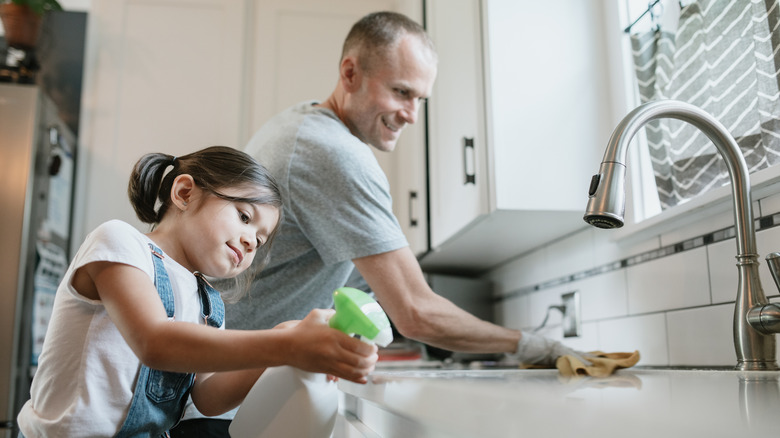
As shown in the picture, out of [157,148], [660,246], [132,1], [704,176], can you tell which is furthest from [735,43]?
[132,1]

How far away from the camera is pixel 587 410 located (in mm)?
503

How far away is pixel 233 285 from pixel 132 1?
2.01m

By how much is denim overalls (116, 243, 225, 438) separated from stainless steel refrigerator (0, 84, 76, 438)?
149cm

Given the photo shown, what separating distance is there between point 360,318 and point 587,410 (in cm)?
19

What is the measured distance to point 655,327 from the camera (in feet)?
4.49

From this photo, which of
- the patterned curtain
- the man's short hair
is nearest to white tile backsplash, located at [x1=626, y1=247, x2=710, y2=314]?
the patterned curtain

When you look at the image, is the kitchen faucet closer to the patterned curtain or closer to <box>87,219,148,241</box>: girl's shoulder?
the patterned curtain

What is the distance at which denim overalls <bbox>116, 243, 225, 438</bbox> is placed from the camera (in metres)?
0.77

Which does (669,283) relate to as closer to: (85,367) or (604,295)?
(604,295)

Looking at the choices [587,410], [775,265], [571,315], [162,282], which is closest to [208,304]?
[162,282]

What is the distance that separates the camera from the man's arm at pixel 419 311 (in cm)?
124

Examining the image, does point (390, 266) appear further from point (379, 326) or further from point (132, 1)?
point (132, 1)

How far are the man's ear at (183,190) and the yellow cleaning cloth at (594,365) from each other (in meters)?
0.64

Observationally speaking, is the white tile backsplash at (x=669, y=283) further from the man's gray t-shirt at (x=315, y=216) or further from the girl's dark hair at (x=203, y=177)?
the girl's dark hair at (x=203, y=177)
